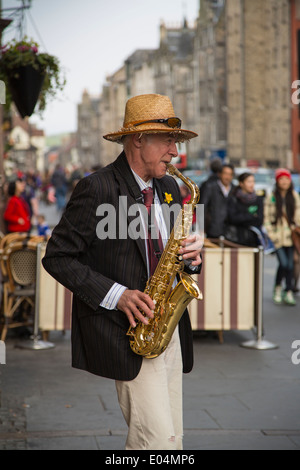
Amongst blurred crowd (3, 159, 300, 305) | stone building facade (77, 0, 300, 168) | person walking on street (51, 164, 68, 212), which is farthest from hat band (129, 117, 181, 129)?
stone building facade (77, 0, 300, 168)

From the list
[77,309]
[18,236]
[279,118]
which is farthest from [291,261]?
[279,118]

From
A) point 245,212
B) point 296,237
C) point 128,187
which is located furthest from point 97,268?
point 296,237

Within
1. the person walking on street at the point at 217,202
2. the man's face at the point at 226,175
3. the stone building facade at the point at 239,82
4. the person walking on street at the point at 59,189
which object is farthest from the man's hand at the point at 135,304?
the stone building facade at the point at 239,82

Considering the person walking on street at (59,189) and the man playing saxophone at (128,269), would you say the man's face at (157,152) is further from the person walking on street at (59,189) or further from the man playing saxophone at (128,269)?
the person walking on street at (59,189)

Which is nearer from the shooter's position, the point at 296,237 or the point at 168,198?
the point at 168,198

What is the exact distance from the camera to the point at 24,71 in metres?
9.58

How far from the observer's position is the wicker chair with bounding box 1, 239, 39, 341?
9.53 m

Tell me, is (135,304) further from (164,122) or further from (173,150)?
(164,122)

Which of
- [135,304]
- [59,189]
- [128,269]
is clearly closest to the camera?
[135,304]

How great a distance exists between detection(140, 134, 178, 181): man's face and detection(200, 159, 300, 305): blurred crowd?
7638 millimetres

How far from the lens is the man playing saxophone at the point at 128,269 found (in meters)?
4.00

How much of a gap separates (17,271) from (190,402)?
10.3 feet
